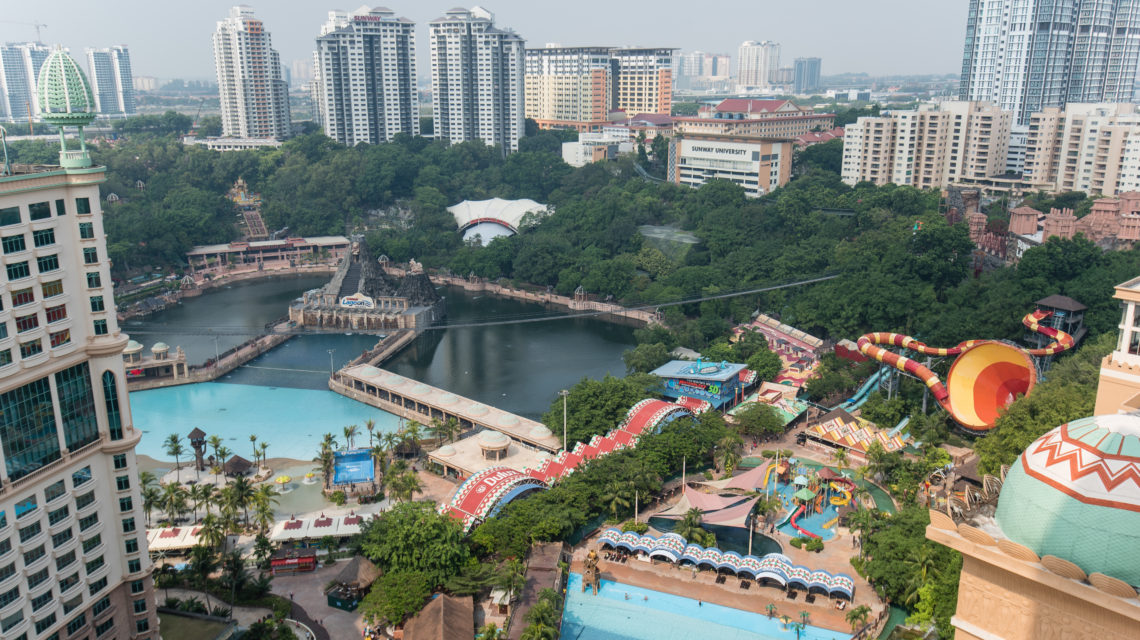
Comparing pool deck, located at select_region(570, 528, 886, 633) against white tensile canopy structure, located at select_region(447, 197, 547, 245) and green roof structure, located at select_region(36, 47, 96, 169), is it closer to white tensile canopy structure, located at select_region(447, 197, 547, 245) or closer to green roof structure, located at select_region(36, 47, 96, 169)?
green roof structure, located at select_region(36, 47, 96, 169)

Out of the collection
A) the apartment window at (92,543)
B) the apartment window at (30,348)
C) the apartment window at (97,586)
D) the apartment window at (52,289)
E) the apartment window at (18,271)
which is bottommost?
the apartment window at (97,586)

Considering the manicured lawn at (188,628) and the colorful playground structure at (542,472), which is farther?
the colorful playground structure at (542,472)

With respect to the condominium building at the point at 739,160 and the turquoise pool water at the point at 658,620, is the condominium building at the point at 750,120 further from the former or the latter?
the turquoise pool water at the point at 658,620

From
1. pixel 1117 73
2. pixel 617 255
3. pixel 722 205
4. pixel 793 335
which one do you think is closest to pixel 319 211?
pixel 617 255

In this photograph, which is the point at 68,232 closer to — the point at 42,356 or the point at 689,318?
the point at 42,356

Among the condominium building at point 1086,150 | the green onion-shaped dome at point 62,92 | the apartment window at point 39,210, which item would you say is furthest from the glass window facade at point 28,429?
the condominium building at point 1086,150

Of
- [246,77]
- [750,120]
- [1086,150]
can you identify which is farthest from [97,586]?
[246,77]
